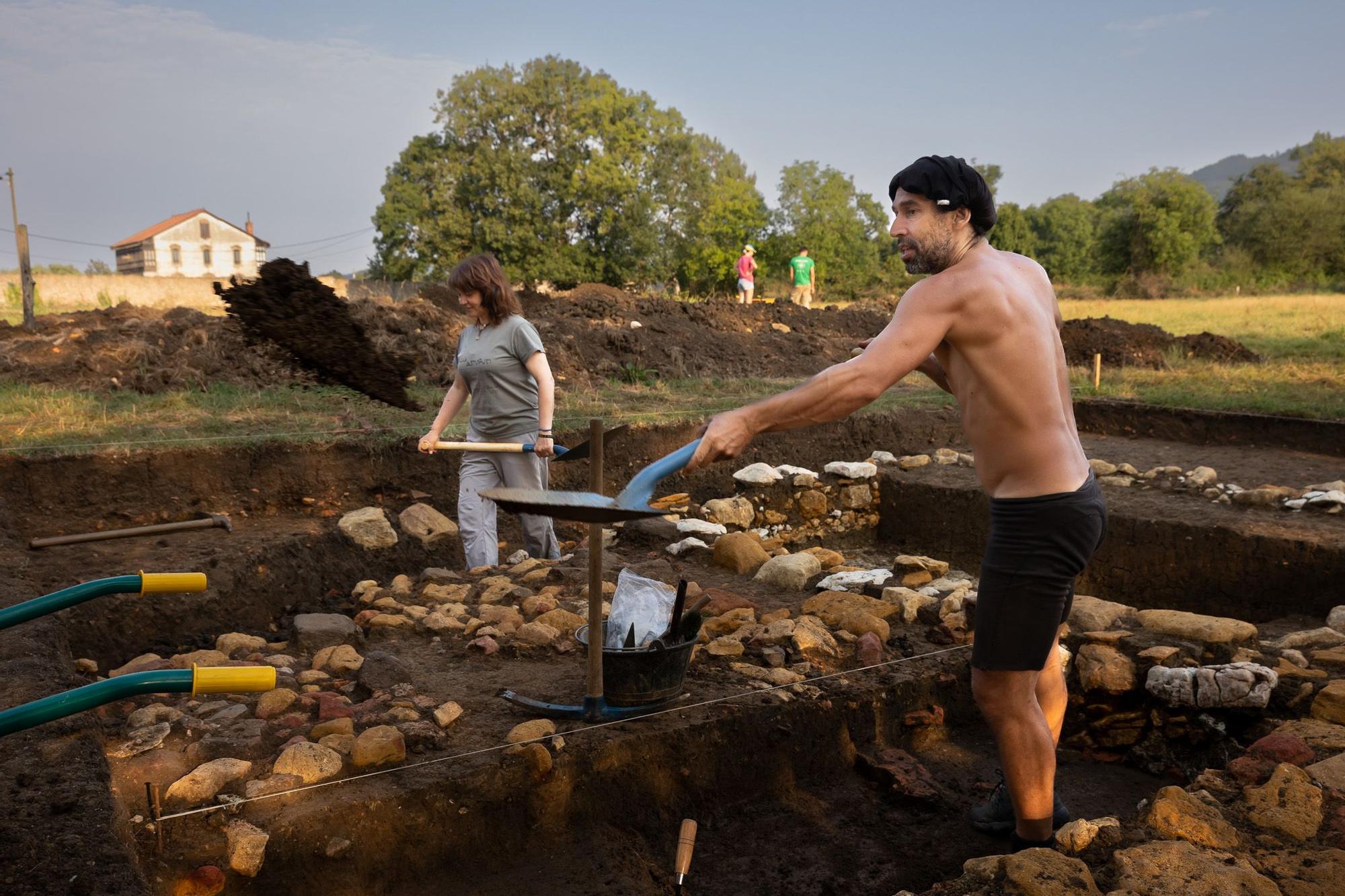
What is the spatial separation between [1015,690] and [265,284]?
4.94 m

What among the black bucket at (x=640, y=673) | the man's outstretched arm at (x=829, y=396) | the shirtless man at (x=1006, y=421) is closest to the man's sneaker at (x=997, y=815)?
the shirtless man at (x=1006, y=421)

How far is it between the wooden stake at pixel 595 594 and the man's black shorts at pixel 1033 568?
1.34m

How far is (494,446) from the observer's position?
4895 millimetres

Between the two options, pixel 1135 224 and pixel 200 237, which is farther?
pixel 200 237

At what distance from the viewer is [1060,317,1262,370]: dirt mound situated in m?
15.4

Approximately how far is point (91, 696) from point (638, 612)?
2.10 meters

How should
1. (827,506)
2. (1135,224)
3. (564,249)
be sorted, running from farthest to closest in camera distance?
(1135,224) < (564,249) < (827,506)

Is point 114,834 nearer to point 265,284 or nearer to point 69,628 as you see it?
point 69,628

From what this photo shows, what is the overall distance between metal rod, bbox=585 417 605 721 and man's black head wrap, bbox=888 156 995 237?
1.34 meters

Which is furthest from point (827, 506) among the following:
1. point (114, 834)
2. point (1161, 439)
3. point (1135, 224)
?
point (1135, 224)

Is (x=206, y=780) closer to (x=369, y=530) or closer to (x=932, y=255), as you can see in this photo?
(x=932, y=255)

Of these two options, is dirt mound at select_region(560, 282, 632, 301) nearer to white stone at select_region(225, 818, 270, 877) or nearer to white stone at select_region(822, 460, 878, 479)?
white stone at select_region(822, 460, 878, 479)

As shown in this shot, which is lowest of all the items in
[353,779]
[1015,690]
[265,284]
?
[353,779]

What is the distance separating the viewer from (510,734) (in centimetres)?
339
